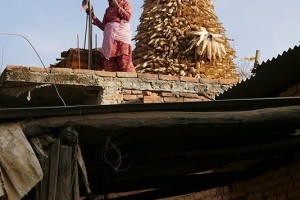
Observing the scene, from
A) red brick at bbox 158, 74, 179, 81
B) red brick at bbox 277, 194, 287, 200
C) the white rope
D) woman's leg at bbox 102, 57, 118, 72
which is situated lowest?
red brick at bbox 277, 194, 287, 200

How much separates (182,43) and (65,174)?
7850 mm

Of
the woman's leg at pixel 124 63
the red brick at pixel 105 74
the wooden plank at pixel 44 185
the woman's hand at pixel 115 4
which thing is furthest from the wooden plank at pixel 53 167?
the woman's hand at pixel 115 4

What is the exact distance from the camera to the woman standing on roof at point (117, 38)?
10.4m

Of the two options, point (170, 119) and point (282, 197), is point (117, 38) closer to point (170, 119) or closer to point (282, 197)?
point (282, 197)

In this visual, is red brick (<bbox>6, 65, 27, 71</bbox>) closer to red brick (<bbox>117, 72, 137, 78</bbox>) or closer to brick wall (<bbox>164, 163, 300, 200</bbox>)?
red brick (<bbox>117, 72, 137, 78</bbox>)

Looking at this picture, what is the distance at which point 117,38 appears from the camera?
1043cm

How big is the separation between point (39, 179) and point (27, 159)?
0.15 m

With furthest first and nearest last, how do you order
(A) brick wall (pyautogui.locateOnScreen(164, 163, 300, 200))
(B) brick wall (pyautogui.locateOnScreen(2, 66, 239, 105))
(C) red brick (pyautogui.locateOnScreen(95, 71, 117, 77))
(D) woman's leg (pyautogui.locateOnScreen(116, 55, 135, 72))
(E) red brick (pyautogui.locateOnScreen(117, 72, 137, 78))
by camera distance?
(D) woman's leg (pyautogui.locateOnScreen(116, 55, 135, 72)) < (E) red brick (pyautogui.locateOnScreen(117, 72, 137, 78)) < (C) red brick (pyautogui.locateOnScreen(95, 71, 117, 77)) < (B) brick wall (pyautogui.locateOnScreen(2, 66, 239, 105)) < (A) brick wall (pyautogui.locateOnScreen(164, 163, 300, 200))

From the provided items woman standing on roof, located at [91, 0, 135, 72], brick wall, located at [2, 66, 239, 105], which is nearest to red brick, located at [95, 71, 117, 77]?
brick wall, located at [2, 66, 239, 105]

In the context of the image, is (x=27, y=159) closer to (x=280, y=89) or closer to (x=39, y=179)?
(x=39, y=179)

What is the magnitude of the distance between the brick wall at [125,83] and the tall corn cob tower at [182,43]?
46.3 inches

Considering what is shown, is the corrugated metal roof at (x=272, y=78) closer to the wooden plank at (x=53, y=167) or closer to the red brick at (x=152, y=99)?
the wooden plank at (x=53, y=167)

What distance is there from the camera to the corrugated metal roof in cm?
539

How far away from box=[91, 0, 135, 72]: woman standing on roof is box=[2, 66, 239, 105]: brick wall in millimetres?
694
